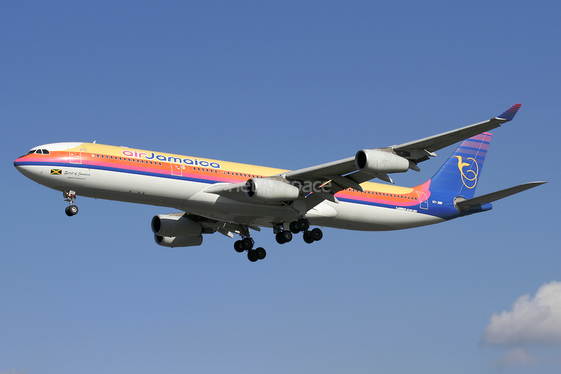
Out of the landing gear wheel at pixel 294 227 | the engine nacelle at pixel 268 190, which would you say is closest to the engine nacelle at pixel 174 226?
the landing gear wheel at pixel 294 227

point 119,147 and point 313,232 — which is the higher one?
point 119,147

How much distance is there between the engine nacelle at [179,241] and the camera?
41.8 m

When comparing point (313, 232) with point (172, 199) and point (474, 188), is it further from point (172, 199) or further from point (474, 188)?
point (474, 188)

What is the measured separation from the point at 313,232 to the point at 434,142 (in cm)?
959

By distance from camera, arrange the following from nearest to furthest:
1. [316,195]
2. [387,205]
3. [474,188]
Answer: [316,195]
[387,205]
[474,188]

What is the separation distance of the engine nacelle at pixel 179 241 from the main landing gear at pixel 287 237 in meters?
2.68

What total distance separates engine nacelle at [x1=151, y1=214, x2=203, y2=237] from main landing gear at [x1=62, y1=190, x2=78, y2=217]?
23.4 feet

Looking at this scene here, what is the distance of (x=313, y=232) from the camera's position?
38.3 m

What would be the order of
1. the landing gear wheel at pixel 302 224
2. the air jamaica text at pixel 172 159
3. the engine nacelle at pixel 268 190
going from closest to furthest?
the air jamaica text at pixel 172 159
the engine nacelle at pixel 268 190
the landing gear wheel at pixel 302 224

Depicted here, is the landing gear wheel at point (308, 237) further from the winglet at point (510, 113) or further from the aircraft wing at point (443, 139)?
the winglet at point (510, 113)

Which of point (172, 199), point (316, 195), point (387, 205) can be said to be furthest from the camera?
point (387, 205)

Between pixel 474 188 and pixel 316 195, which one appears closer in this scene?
pixel 316 195

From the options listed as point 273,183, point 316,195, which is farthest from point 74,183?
point 316,195

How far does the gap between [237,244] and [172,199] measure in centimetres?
866
